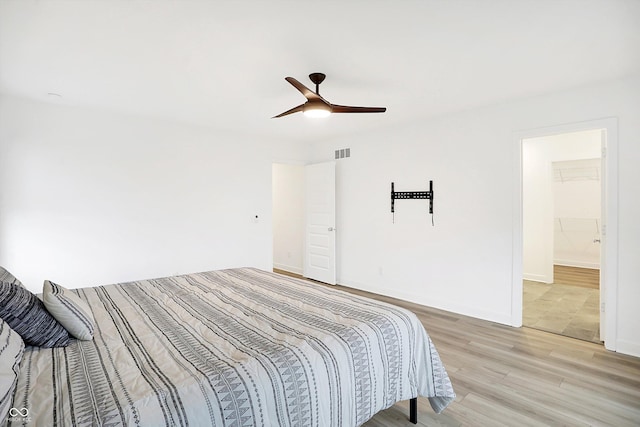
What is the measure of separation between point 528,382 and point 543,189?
432cm

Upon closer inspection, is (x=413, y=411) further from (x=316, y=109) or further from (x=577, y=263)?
(x=577, y=263)

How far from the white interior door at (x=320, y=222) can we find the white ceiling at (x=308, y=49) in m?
2.01

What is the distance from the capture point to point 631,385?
7.91ft

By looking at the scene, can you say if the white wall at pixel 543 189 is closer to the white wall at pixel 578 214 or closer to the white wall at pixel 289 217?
the white wall at pixel 578 214

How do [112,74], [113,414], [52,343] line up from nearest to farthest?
[113,414]
[52,343]
[112,74]

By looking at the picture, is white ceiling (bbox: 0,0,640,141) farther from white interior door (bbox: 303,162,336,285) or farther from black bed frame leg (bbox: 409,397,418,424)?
black bed frame leg (bbox: 409,397,418,424)

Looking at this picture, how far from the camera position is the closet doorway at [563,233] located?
12.9ft

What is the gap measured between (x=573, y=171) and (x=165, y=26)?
814cm

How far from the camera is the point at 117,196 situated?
13.0ft

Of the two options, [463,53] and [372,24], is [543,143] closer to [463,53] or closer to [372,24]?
[463,53]

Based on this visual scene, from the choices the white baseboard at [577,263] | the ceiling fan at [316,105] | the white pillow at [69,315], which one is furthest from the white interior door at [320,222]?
the white baseboard at [577,263]

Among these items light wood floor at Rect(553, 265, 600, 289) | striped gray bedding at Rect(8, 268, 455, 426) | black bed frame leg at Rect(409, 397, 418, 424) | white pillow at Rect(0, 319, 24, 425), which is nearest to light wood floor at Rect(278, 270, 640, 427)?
black bed frame leg at Rect(409, 397, 418, 424)

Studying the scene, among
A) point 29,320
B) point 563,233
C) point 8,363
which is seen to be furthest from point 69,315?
point 563,233

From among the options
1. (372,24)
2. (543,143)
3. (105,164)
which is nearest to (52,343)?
(372,24)
